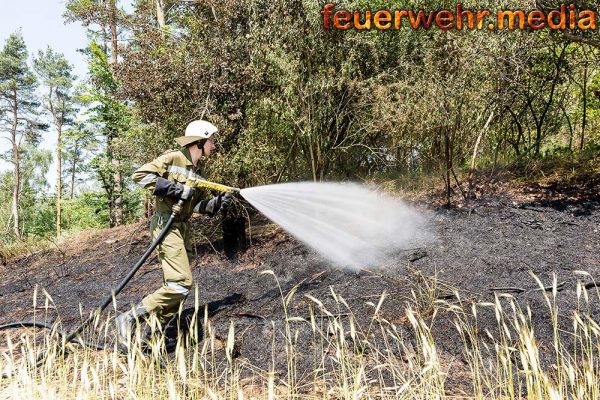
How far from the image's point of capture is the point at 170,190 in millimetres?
3695

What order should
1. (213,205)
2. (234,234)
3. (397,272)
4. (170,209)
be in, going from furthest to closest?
(234,234)
(397,272)
(213,205)
(170,209)

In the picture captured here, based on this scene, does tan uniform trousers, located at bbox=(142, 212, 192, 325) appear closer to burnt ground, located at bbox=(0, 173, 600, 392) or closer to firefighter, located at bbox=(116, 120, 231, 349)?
firefighter, located at bbox=(116, 120, 231, 349)

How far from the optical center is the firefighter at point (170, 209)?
368 cm

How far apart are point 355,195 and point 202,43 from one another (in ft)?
11.8

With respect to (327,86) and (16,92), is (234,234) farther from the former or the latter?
(16,92)

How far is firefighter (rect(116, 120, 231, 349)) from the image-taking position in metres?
3.68

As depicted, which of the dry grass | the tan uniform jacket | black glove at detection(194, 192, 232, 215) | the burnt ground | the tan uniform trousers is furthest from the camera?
black glove at detection(194, 192, 232, 215)

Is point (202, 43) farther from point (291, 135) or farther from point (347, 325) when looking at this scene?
point (347, 325)

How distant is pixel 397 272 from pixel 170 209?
7.90 feet

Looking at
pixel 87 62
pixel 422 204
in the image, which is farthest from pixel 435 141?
pixel 87 62

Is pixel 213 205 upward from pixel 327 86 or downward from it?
downward

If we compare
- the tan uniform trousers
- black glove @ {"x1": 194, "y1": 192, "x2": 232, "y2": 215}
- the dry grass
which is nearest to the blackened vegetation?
black glove @ {"x1": 194, "y1": 192, "x2": 232, "y2": 215}

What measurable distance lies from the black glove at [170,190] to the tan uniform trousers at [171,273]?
313 millimetres

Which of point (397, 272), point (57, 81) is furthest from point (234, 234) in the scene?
point (57, 81)
